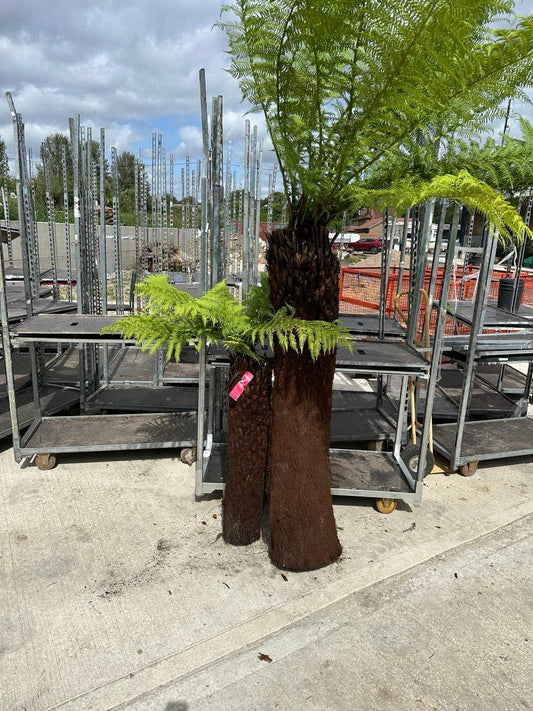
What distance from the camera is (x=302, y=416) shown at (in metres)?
3.00

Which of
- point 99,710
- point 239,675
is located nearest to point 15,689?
point 99,710

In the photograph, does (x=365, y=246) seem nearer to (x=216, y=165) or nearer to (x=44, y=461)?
(x=216, y=165)

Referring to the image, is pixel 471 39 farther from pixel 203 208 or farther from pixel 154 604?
pixel 154 604

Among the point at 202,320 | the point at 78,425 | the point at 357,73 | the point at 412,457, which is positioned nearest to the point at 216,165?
the point at 202,320

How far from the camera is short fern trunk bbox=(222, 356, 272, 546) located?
3191mm

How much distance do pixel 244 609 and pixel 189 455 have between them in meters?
1.90

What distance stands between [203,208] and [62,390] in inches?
108

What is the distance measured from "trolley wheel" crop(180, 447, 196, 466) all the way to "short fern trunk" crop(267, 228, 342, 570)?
158cm

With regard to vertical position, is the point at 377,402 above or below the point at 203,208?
below

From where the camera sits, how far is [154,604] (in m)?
2.94

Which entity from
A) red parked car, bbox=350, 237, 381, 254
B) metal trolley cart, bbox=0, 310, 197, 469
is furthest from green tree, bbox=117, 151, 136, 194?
metal trolley cart, bbox=0, 310, 197, 469

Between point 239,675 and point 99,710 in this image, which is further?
point 239,675

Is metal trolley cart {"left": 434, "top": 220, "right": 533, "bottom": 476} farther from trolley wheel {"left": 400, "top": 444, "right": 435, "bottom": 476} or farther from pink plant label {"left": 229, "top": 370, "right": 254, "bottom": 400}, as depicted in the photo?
pink plant label {"left": 229, "top": 370, "right": 254, "bottom": 400}

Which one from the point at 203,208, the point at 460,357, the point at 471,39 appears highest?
the point at 471,39
